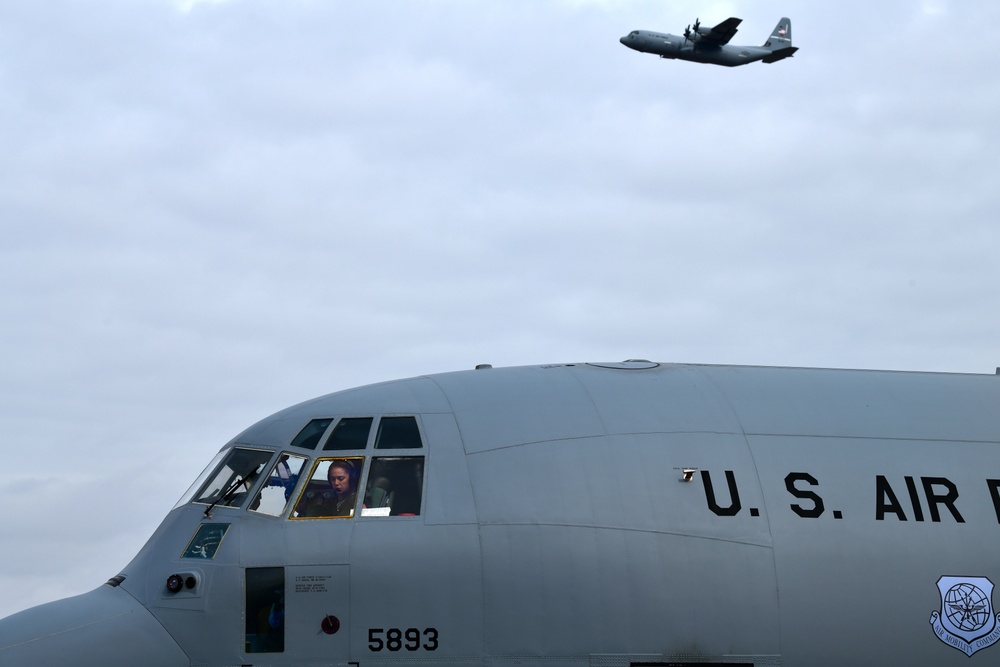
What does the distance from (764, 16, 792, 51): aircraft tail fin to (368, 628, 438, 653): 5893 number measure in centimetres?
4928

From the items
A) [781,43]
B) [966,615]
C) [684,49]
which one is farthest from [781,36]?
[966,615]

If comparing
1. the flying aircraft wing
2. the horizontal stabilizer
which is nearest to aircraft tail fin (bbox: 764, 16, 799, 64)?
the horizontal stabilizer

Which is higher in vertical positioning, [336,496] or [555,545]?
[336,496]

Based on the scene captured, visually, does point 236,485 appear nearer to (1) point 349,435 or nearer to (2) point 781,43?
(1) point 349,435

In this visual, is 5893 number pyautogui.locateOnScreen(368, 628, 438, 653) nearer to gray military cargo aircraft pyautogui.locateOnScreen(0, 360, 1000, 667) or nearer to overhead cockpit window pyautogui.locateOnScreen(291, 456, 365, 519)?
gray military cargo aircraft pyautogui.locateOnScreen(0, 360, 1000, 667)

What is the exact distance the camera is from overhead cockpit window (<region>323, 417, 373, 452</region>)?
1461 centimetres

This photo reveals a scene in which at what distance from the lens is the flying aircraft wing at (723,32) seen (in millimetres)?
50562

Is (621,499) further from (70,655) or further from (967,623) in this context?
(70,655)

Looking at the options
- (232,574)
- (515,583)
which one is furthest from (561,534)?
(232,574)

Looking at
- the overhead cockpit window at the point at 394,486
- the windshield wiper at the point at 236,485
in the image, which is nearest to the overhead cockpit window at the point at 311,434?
the windshield wiper at the point at 236,485

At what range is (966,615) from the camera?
47.8 feet

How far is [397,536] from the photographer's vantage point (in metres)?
13.9

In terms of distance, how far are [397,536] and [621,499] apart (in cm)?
266

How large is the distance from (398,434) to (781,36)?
5084 centimetres
